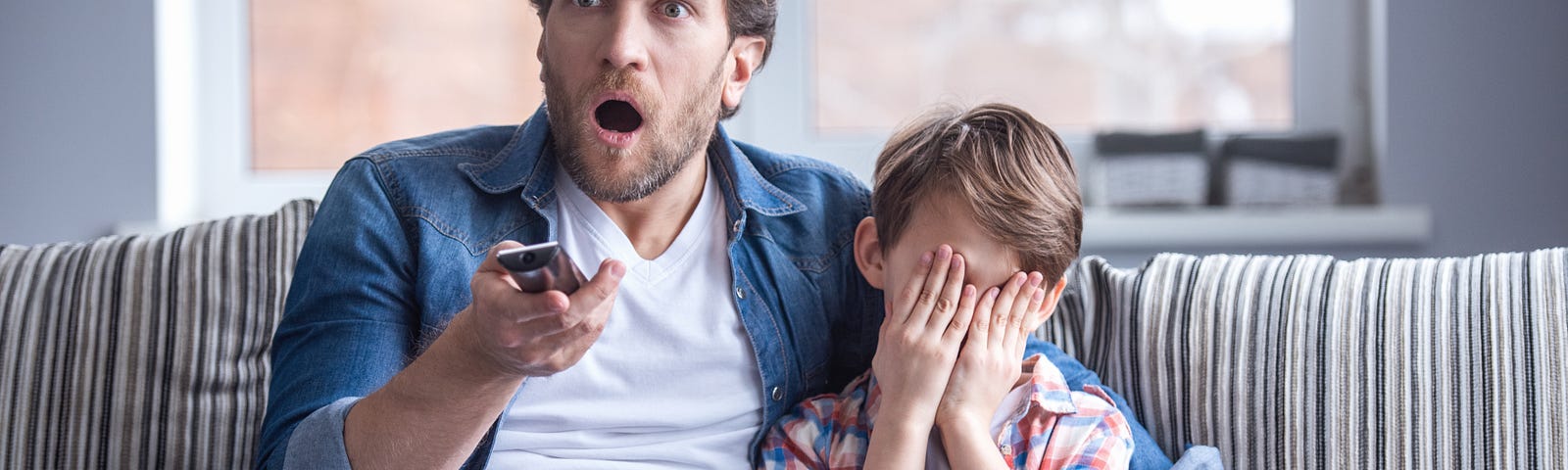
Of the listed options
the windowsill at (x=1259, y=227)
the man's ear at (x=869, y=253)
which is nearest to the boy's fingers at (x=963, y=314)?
the man's ear at (x=869, y=253)

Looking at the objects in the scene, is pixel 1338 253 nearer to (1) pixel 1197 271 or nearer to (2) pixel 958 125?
(1) pixel 1197 271

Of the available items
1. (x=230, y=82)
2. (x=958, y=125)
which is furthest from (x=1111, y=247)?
(x=230, y=82)

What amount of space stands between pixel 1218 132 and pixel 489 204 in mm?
1619

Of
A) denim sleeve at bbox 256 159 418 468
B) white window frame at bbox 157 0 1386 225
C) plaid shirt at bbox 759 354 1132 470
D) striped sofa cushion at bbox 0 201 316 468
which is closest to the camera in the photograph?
denim sleeve at bbox 256 159 418 468

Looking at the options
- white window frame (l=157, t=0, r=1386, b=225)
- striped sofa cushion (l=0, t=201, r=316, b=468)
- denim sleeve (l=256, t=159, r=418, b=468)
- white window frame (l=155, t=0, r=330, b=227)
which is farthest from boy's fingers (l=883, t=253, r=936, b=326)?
white window frame (l=155, t=0, r=330, b=227)

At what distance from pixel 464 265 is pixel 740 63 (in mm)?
388

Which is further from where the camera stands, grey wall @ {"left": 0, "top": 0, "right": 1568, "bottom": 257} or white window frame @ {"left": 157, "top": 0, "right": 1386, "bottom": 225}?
white window frame @ {"left": 157, "top": 0, "right": 1386, "bottom": 225}

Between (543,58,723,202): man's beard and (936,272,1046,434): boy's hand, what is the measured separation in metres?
0.34

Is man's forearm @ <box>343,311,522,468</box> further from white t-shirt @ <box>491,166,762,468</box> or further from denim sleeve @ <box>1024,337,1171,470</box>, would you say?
denim sleeve @ <box>1024,337,1171,470</box>

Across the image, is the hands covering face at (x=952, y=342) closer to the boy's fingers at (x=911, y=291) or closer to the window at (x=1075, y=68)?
the boy's fingers at (x=911, y=291)

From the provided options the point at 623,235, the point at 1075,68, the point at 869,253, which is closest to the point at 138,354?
the point at 623,235

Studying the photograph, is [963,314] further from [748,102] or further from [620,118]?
[748,102]

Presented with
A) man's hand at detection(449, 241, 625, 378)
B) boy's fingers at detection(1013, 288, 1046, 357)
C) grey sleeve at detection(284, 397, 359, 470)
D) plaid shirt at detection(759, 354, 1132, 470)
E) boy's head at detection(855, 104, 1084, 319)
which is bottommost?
plaid shirt at detection(759, 354, 1132, 470)

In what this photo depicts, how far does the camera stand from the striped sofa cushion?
1350 mm
